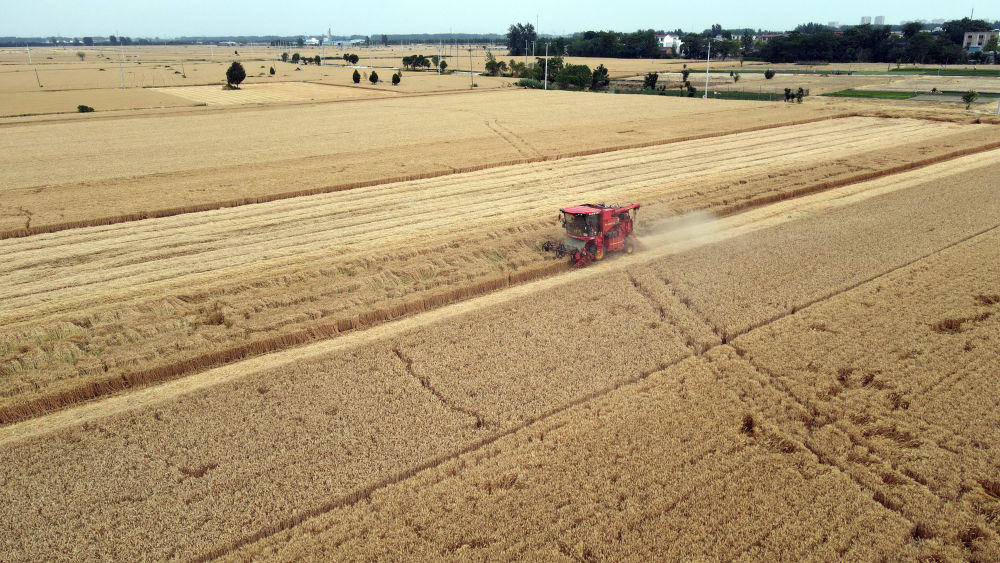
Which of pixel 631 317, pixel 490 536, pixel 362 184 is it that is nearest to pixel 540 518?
pixel 490 536

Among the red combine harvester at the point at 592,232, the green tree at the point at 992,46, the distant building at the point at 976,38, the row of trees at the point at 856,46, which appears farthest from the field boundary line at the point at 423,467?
the distant building at the point at 976,38

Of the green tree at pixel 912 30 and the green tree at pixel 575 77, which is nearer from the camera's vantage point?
the green tree at pixel 575 77

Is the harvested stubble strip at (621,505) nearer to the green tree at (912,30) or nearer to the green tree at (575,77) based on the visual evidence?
the green tree at (575,77)

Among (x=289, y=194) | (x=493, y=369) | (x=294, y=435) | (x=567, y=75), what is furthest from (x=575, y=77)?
(x=294, y=435)

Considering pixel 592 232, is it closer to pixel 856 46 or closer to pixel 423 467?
pixel 423 467

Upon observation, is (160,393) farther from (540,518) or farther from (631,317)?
(631,317)
